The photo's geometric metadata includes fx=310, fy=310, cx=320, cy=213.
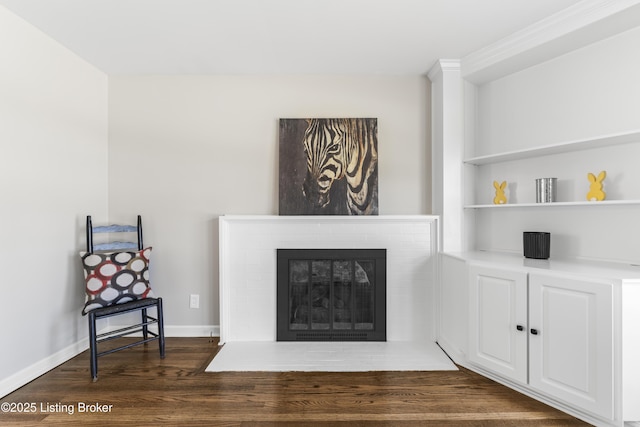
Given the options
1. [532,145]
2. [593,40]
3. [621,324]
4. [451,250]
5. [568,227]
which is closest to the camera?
[621,324]

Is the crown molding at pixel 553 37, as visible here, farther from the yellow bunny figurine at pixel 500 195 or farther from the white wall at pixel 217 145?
the yellow bunny figurine at pixel 500 195

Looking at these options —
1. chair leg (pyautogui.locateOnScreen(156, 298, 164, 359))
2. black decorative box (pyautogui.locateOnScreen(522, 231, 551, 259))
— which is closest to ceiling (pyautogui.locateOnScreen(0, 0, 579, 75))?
black decorative box (pyautogui.locateOnScreen(522, 231, 551, 259))

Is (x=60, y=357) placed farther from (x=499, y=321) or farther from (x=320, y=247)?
(x=499, y=321)

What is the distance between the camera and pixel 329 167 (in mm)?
2664

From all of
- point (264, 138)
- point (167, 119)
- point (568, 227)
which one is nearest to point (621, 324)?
point (568, 227)

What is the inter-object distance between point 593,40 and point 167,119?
3253 mm

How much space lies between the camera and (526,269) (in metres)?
1.86

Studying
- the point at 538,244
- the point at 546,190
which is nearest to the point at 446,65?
the point at 546,190

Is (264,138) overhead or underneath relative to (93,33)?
underneath

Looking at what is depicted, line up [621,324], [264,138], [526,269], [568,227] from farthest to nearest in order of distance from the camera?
[264,138] → [568,227] → [526,269] → [621,324]

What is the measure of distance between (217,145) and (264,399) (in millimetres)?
2030

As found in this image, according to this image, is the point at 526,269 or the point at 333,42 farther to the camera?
the point at 333,42

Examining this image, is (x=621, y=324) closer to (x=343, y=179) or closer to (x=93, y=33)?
(x=343, y=179)

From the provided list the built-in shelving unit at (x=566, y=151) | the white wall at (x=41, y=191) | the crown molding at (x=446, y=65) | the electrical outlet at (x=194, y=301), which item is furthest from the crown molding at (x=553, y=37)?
the white wall at (x=41, y=191)
